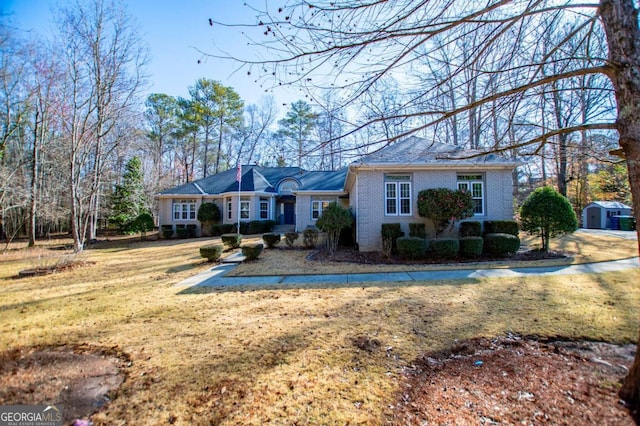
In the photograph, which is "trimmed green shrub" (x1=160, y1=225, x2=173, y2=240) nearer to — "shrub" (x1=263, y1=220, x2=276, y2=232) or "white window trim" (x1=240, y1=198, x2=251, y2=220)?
"white window trim" (x1=240, y1=198, x2=251, y2=220)

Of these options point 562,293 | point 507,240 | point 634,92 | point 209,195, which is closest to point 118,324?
point 634,92

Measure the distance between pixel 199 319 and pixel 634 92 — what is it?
19.1 ft

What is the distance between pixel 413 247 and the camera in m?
9.62

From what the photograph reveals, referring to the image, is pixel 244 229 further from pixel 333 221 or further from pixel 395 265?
pixel 395 265

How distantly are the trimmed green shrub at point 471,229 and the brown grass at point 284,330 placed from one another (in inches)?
179

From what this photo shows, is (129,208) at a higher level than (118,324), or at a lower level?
higher

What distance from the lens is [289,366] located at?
2984 mm

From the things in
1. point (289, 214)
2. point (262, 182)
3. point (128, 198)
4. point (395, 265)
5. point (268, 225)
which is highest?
point (262, 182)

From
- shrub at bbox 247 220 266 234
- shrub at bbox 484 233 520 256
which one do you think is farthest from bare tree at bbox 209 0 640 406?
shrub at bbox 247 220 266 234

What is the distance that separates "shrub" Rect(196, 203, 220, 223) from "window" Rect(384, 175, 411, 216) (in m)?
14.9

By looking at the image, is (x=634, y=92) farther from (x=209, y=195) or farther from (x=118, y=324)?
(x=209, y=195)

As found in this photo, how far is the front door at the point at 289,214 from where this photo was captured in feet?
76.7

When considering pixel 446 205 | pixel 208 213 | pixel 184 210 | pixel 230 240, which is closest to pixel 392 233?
pixel 446 205

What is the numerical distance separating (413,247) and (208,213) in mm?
16880
